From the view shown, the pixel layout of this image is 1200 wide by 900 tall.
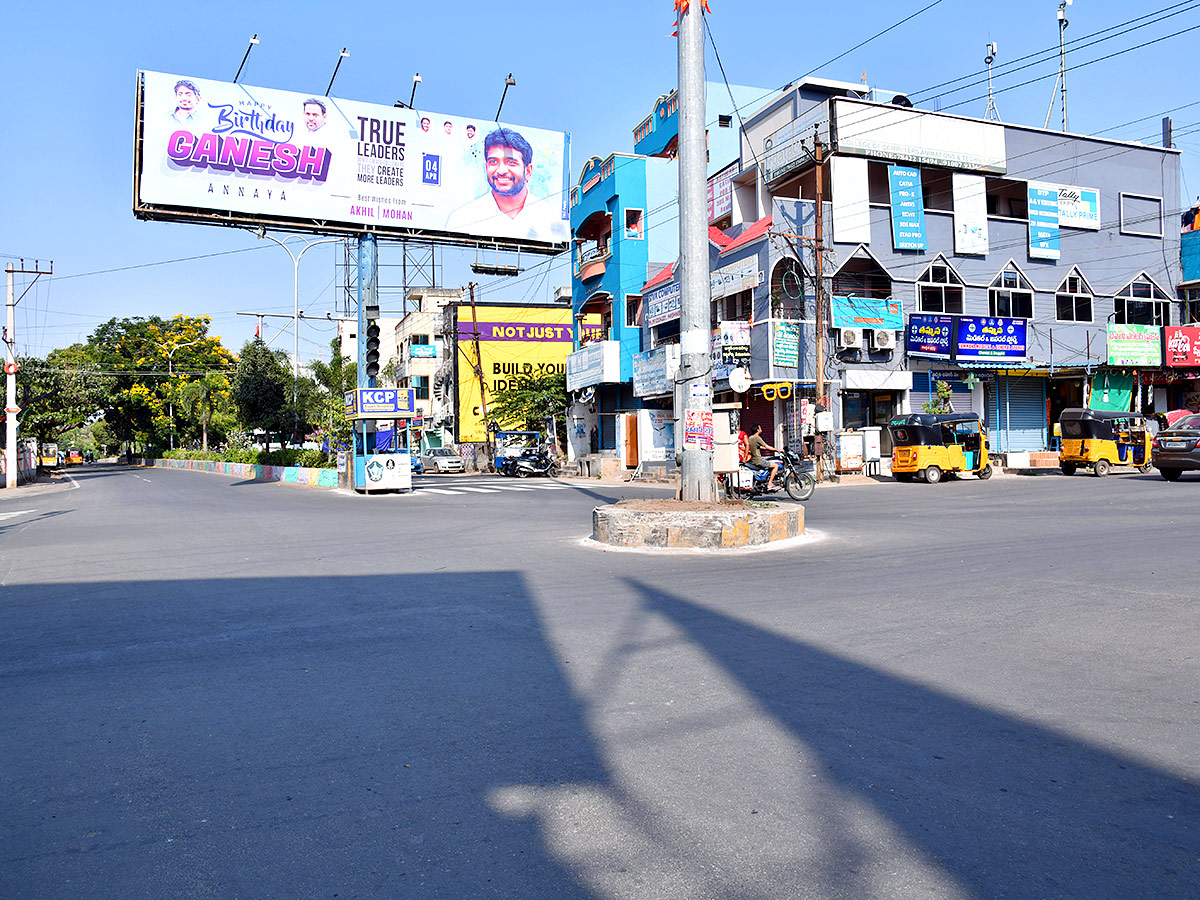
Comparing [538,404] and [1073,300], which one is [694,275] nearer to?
[1073,300]

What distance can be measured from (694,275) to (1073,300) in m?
27.4

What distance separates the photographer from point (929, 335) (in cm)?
3002

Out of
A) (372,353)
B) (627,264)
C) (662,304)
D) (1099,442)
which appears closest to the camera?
(372,353)

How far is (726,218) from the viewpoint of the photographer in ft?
113

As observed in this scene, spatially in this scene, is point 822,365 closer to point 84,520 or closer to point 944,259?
point 944,259

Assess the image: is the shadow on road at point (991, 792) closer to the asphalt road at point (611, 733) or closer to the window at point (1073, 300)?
the asphalt road at point (611, 733)

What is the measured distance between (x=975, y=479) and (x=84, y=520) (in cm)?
2458

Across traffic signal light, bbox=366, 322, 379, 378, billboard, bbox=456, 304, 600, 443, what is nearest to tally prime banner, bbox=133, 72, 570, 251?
traffic signal light, bbox=366, 322, 379, 378

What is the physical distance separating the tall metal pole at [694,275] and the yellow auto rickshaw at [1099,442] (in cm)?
1885

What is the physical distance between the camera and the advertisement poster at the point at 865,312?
2903 cm

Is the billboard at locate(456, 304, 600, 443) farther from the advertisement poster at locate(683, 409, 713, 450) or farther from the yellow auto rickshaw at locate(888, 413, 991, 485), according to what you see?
the advertisement poster at locate(683, 409, 713, 450)

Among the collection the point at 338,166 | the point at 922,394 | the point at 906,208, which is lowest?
the point at 922,394

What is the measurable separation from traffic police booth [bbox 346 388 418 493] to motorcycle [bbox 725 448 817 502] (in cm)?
1196

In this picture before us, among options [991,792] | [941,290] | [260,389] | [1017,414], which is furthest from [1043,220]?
[260,389]
